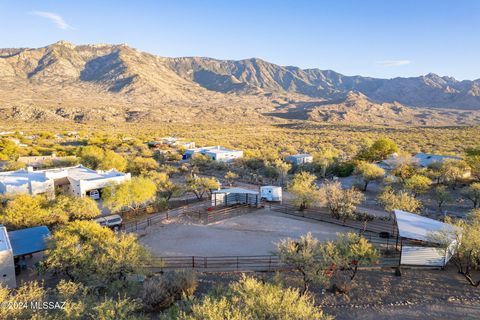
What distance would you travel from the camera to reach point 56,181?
30953mm

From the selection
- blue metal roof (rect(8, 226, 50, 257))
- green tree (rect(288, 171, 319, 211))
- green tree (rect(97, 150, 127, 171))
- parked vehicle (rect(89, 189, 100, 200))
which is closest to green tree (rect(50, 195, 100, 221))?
blue metal roof (rect(8, 226, 50, 257))

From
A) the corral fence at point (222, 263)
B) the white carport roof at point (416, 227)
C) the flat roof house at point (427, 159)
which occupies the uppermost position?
the flat roof house at point (427, 159)

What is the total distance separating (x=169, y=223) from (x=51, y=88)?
195m

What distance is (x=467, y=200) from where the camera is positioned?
30.2m

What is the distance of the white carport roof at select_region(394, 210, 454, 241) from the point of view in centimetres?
1709

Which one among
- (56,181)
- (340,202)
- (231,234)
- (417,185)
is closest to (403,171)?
(417,185)

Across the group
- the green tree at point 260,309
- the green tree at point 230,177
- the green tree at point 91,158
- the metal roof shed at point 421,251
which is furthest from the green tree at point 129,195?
the metal roof shed at point 421,251

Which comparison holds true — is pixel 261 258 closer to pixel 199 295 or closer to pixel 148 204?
pixel 199 295

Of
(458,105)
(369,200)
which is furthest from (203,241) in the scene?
(458,105)

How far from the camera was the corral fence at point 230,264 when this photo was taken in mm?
16969

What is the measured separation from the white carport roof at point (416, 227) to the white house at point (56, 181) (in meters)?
24.1

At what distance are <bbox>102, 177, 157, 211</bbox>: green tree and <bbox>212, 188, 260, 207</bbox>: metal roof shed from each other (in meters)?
5.41

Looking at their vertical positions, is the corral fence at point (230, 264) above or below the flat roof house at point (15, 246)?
below

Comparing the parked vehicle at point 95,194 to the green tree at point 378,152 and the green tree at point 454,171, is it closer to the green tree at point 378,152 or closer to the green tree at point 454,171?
the green tree at point 454,171
